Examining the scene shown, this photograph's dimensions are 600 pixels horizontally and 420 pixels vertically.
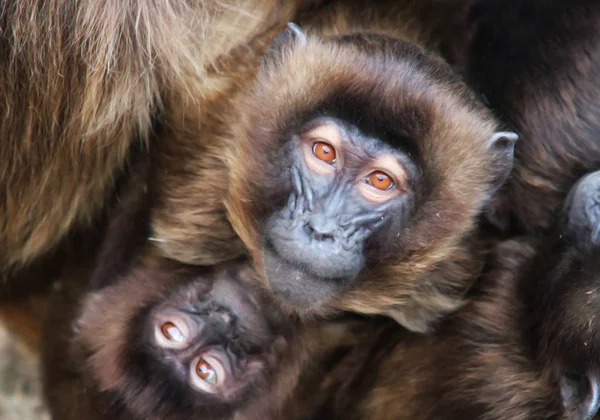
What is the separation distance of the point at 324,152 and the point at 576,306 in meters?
0.66

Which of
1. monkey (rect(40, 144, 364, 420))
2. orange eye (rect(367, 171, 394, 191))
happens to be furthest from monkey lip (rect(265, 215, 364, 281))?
monkey (rect(40, 144, 364, 420))

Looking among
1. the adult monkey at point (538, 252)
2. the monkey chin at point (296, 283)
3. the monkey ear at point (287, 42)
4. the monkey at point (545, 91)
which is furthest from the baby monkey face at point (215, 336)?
the monkey at point (545, 91)

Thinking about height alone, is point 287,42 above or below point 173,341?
above

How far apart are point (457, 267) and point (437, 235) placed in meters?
0.20

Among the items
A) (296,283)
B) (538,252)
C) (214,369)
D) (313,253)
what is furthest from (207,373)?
(538,252)

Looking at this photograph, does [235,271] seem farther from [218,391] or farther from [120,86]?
[120,86]

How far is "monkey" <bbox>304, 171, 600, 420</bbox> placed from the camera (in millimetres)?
1975

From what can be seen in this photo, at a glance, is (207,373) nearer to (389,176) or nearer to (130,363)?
(130,363)

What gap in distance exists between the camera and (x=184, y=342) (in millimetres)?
2258

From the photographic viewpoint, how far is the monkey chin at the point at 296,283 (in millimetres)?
1951

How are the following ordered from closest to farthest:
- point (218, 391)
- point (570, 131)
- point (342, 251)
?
1. point (342, 251)
2. point (570, 131)
3. point (218, 391)

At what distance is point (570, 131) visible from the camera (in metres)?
2.08

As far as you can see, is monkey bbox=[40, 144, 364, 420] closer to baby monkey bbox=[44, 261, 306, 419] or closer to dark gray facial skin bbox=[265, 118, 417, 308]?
baby monkey bbox=[44, 261, 306, 419]

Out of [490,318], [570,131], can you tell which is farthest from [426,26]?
[490,318]
